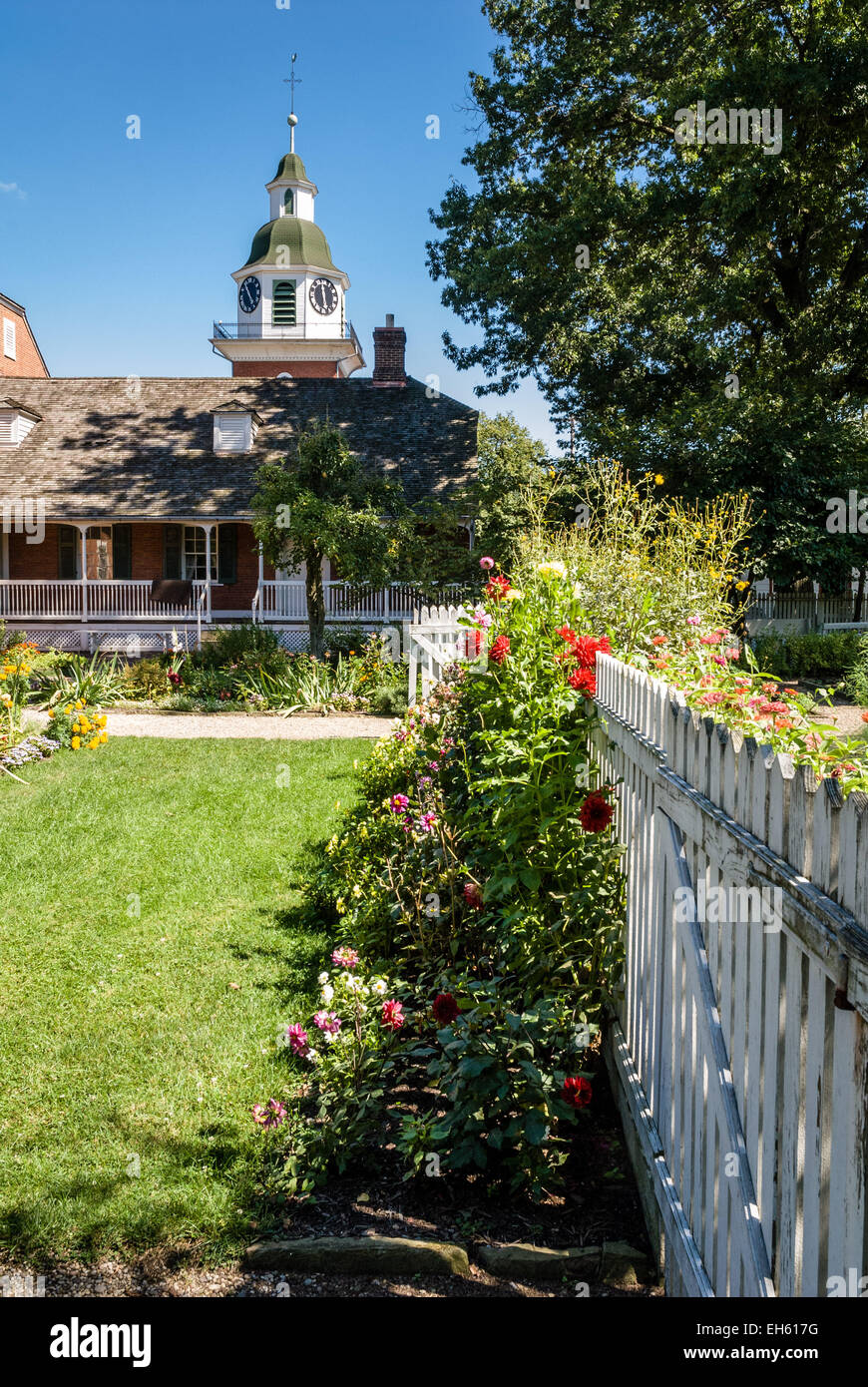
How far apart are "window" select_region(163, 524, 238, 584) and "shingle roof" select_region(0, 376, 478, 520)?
1.27 m

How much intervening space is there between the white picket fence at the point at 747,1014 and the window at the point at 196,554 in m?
21.4

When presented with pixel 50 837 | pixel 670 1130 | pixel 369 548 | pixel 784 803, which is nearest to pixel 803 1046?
pixel 784 803

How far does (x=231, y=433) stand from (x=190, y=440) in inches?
54.0

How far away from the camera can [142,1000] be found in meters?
4.68

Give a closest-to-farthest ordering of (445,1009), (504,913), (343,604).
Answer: (445,1009) < (504,913) < (343,604)

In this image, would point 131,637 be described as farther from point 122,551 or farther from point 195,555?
point 122,551

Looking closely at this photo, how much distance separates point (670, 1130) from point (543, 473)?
18878mm

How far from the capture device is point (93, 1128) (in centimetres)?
355

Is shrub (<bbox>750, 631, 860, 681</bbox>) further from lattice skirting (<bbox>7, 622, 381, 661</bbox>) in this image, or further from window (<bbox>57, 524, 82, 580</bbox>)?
window (<bbox>57, 524, 82, 580</bbox>)

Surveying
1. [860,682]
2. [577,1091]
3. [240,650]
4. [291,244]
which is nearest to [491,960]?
[577,1091]

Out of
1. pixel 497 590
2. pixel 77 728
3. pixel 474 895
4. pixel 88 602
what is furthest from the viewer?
pixel 88 602

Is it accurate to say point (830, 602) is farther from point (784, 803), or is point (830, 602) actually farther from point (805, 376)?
point (784, 803)

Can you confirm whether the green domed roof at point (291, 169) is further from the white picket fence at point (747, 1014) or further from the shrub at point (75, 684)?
the white picket fence at point (747, 1014)

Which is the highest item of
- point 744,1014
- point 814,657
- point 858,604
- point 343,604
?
point 858,604
